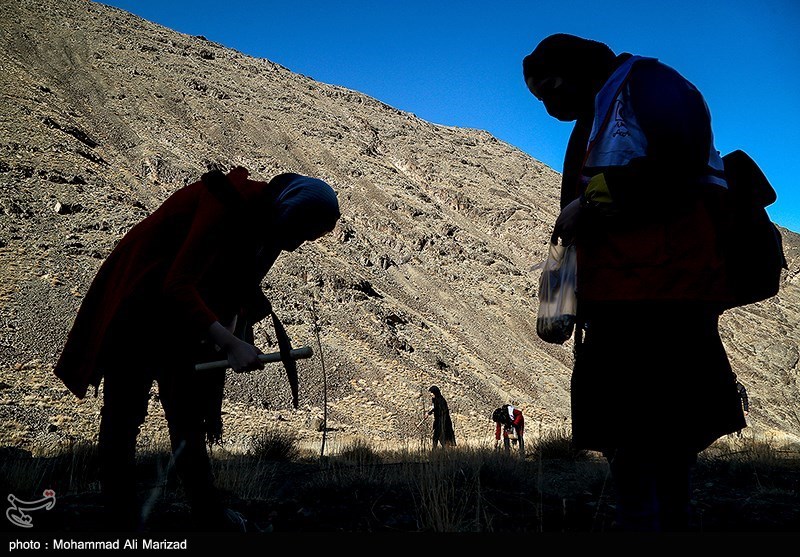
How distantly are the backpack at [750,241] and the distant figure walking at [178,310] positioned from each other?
54.6 inches

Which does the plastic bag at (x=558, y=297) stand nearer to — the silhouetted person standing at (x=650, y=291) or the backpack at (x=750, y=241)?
the silhouetted person standing at (x=650, y=291)

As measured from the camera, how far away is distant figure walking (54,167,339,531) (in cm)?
217

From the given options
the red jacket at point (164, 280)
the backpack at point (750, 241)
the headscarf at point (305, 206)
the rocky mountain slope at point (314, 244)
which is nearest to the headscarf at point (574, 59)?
the backpack at point (750, 241)

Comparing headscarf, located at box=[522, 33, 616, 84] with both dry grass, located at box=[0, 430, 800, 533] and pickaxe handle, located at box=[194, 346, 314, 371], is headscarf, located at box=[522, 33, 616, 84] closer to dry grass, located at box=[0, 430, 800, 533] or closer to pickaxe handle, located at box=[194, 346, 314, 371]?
pickaxe handle, located at box=[194, 346, 314, 371]

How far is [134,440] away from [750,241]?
2.26 m

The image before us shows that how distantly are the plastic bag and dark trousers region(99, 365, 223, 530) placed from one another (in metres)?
1.46

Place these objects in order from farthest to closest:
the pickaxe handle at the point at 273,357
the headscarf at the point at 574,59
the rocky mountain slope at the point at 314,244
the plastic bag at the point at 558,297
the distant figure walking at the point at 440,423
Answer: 1. the rocky mountain slope at the point at 314,244
2. the distant figure walking at the point at 440,423
3. the pickaxe handle at the point at 273,357
4. the headscarf at the point at 574,59
5. the plastic bag at the point at 558,297

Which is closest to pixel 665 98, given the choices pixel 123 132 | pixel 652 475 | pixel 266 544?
pixel 652 475

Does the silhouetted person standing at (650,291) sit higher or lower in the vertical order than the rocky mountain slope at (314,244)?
lower

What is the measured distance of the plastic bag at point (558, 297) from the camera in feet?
5.54

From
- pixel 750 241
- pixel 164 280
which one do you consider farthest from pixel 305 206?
pixel 750 241

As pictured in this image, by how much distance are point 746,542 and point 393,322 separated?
19.0 m

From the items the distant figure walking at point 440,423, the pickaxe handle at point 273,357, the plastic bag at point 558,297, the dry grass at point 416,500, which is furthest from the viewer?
the distant figure walking at point 440,423

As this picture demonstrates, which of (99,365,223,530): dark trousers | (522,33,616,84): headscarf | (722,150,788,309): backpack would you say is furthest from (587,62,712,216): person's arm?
(99,365,223,530): dark trousers
